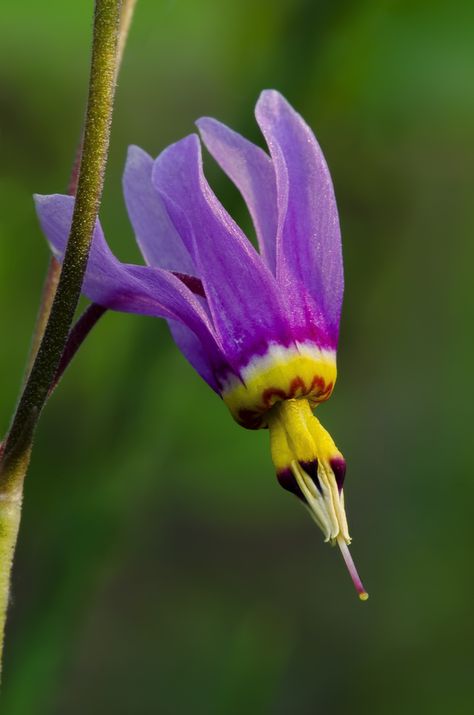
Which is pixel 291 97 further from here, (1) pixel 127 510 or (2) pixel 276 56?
(1) pixel 127 510

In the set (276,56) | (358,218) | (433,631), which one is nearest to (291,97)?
(276,56)

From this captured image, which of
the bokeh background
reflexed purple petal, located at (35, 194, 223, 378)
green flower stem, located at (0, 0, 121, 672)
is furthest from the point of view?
the bokeh background

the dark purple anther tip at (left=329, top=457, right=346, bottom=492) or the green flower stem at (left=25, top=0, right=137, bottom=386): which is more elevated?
the green flower stem at (left=25, top=0, right=137, bottom=386)

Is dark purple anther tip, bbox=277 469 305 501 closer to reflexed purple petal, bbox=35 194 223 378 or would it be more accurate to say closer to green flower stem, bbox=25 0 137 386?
reflexed purple petal, bbox=35 194 223 378

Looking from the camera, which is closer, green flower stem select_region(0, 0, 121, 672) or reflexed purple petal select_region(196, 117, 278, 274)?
green flower stem select_region(0, 0, 121, 672)

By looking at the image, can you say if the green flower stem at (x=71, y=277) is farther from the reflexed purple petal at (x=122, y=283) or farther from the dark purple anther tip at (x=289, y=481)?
the dark purple anther tip at (x=289, y=481)

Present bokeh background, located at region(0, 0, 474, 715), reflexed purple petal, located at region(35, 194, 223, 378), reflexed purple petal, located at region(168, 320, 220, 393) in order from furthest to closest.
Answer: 1. bokeh background, located at region(0, 0, 474, 715)
2. reflexed purple petal, located at region(168, 320, 220, 393)
3. reflexed purple petal, located at region(35, 194, 223, 378)

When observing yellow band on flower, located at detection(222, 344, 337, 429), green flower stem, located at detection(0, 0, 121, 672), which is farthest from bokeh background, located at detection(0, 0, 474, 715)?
green flower stem, located at detection(0, 0, 121, 672)
